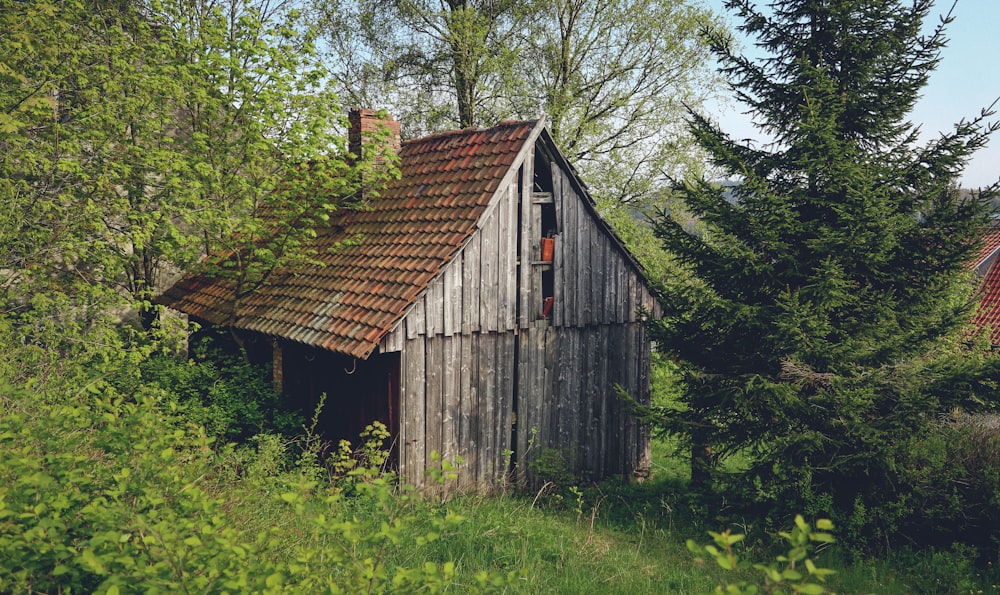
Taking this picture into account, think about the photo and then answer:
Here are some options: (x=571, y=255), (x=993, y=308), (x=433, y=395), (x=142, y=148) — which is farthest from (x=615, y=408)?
(x=993, y=308)

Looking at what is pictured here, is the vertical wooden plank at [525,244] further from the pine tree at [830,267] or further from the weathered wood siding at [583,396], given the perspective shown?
the pine tree at [830,267]

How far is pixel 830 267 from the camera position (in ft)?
24.1

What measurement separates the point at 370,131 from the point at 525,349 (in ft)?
14.8

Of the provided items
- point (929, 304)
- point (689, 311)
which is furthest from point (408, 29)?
point (929, 304)

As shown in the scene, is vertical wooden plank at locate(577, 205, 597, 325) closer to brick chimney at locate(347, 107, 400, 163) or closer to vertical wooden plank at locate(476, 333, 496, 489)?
vertical wooden plank at locate(476, 333, 496, 489)

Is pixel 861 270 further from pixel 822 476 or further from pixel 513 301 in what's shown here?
pixel 513 301

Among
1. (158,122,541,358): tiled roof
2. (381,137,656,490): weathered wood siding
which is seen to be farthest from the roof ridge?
(381,137,656,490): weathered wood siding

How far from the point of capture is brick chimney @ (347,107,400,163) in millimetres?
10841

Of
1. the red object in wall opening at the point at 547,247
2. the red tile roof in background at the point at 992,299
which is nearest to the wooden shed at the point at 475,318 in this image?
the red object in wall opening at the point at 547,247

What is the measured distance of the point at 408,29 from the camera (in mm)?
19312

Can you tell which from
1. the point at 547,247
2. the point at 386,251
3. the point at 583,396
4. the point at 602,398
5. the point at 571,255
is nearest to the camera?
the point at 386,251

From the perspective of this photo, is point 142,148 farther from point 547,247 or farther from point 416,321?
point 547,247

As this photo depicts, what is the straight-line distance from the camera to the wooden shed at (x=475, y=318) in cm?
867

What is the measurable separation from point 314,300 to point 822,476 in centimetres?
695
